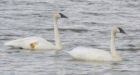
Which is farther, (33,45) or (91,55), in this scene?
(33,45)

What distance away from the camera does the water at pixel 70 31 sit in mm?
14547

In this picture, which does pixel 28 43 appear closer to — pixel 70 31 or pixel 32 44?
pixel 32 44

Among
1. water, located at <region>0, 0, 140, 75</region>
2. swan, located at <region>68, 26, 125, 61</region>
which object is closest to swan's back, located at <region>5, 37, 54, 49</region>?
water, located at <region>0, 0, 140, 75</region>

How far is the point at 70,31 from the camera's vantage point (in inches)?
777

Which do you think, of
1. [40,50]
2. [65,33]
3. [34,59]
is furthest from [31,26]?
[34,59]

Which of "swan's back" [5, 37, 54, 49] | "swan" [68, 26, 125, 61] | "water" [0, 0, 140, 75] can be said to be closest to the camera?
"water" [0, 0, 140, 75]

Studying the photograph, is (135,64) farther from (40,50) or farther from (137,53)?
(40,50)

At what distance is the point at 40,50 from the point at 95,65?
2248mm

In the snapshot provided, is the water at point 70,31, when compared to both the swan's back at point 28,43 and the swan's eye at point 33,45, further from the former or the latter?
the swan's eye at point 33,45

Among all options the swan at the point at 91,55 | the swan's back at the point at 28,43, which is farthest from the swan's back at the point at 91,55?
the swan's back at the point at 28,43

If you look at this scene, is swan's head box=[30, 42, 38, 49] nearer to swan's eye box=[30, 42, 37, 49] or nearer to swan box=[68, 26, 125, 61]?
swan's eye box=[30, 42, 37, 49]

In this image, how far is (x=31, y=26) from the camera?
66.3ft

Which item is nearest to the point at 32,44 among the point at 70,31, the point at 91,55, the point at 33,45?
the point at 33,45

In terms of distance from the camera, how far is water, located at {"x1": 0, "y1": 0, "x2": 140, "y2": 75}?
14.5m
